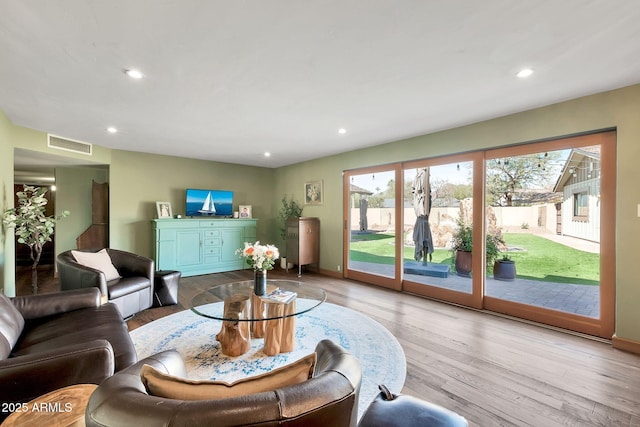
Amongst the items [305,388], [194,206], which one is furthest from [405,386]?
[194,206]

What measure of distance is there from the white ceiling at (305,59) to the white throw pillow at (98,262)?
1.67 metres

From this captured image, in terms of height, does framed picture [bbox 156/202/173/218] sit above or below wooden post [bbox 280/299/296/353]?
above

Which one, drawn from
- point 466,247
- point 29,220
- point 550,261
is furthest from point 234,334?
point 550,261

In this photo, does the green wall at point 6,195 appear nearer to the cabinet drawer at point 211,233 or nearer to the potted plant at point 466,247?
the cabinet drawer at point 211,233

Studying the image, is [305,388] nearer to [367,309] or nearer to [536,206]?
[367,309]

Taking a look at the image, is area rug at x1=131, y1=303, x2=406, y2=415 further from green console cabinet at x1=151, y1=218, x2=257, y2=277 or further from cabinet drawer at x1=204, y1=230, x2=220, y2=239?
cabinet drawer at x1=204, y1=230, x2=220, y2=239

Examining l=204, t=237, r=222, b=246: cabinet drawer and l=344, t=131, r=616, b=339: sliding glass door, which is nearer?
l=344, t=131, r=616, b=339: sliding glass door

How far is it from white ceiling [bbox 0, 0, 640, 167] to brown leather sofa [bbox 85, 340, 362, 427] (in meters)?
1.84

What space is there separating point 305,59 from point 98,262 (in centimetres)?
337

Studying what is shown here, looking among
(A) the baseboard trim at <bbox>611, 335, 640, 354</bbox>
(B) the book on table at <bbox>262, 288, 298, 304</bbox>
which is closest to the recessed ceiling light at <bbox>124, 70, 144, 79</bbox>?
(B) the book on table at <bbox>262, 288, 298, 304</bbox>

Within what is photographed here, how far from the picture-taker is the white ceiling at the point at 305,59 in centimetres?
163

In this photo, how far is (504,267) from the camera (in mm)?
3646

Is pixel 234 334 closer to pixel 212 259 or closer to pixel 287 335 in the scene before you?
pixel 287 335

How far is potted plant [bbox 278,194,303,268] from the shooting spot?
6.34m
